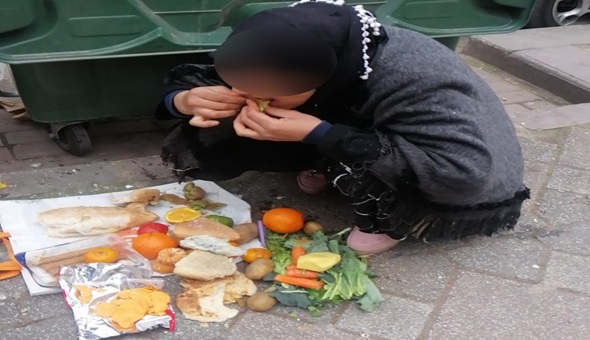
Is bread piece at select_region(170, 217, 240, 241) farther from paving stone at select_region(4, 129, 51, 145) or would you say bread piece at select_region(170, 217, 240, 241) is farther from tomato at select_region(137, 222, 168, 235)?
paving stone at select_region(4, 129, 51, 145)

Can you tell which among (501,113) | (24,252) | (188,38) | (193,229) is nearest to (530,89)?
(501,113)

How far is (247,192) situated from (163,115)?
16.1 inches

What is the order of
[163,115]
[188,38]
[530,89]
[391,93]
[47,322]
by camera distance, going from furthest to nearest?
1. [530,89]
2. [188,38]
3. [163,115]
4. [391,93]
5. [47,322]

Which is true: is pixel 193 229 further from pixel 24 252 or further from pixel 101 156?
pixel 101 156

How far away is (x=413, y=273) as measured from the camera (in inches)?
81.6

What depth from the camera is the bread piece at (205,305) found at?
5.92 ft

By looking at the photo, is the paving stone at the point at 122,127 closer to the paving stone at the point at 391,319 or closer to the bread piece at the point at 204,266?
the bread piece at the point at 204,266

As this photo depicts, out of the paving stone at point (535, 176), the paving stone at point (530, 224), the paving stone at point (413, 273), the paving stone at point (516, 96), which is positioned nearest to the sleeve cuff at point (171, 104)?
the paving stone at point (413, 273)

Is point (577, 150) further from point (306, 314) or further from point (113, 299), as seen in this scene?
point (113, 299)

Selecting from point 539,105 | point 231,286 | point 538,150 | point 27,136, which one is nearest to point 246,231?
point 231,286

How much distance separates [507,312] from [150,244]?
0.95m

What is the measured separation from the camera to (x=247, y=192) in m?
2.43

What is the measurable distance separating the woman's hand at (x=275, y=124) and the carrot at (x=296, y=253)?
12.3 inches

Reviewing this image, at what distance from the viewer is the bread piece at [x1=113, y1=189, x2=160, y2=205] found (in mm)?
2250
